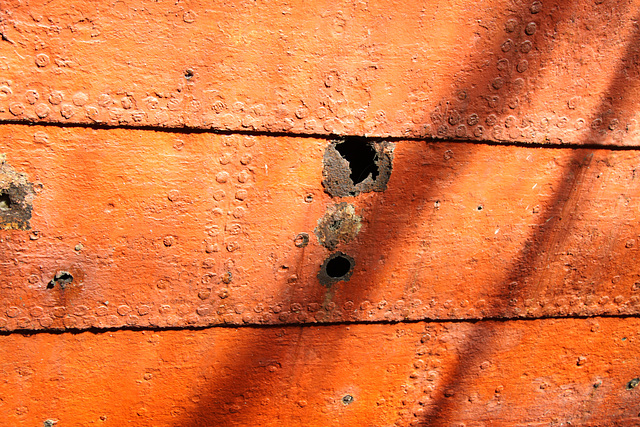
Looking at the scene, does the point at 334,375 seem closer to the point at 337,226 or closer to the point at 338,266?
the point at 338,266

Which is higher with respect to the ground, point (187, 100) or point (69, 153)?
point (187, 100)

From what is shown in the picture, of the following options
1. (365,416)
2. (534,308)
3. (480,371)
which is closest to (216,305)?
(365,416)

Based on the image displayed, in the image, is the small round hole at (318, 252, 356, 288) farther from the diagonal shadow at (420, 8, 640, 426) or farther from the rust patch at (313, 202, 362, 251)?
the diagonal shadow at (420, 8, 640, 426)

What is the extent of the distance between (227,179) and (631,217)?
54.1 inches

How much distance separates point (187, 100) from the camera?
43.7 inches

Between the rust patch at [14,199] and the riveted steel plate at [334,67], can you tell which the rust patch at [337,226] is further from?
the rust patch at [14,199]

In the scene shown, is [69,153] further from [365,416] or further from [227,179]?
[365,416]

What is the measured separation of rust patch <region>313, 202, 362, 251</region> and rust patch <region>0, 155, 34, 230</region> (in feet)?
2.65

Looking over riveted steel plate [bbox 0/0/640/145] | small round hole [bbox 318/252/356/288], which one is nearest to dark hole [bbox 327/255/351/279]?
small round hole [bbox 318/252/356/288]

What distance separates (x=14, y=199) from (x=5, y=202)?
0.09ft

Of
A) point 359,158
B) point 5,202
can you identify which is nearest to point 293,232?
point 359,158

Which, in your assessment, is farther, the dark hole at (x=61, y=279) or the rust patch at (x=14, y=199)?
the dark hole at (x=61, y=279)

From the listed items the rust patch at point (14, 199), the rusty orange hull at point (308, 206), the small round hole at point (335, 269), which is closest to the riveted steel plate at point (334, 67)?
the rusty orange hull at point (308, 206)

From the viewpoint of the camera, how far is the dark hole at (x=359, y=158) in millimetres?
1259
